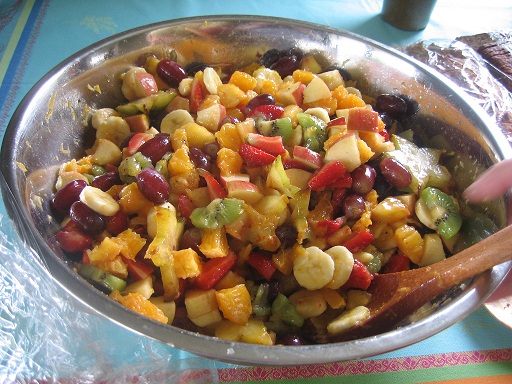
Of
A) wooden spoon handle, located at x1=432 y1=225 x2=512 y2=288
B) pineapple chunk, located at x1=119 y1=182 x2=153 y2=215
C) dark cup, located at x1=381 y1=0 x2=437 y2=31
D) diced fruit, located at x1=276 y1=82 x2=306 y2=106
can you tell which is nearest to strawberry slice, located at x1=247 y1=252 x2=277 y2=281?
pineapple chunk, located at x1=119 y1=182 x2=153 y2=215

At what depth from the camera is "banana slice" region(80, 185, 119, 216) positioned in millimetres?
1267

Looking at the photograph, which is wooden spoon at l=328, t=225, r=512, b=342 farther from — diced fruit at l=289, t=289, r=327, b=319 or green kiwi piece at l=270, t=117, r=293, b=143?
green kiwi piece at l=270, t=117, r=293, b=143

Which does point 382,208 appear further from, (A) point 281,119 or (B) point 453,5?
(B) point 453,5

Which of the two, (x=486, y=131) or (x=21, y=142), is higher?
(x=486, y=131)

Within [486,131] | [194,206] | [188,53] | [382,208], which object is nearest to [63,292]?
[194,206]

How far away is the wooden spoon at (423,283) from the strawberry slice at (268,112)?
24.7 inches

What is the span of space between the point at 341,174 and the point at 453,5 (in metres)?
2.20

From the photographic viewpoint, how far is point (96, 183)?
4.60 feet

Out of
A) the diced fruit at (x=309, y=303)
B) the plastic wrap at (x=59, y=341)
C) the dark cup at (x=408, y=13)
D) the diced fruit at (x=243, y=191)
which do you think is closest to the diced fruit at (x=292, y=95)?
the diced fruit at (x=243, y=191)

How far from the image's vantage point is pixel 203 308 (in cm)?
120

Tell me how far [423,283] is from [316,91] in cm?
76

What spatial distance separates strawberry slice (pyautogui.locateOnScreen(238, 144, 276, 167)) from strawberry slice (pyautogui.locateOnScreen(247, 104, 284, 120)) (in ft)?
0.61

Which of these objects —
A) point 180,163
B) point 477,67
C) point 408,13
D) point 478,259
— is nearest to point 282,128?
point 180,163

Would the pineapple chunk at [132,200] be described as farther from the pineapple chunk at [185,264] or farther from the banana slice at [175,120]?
the banana slice at [175,120]
